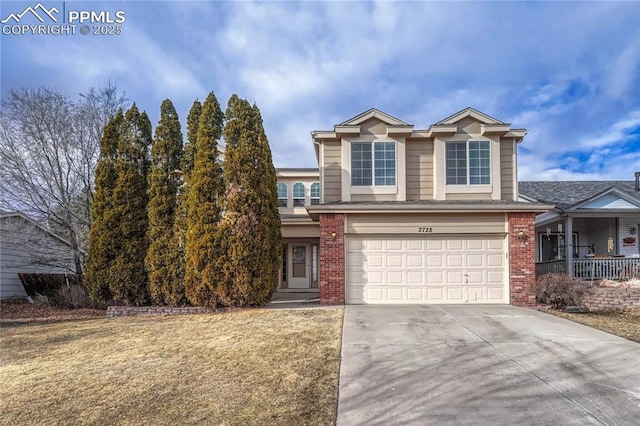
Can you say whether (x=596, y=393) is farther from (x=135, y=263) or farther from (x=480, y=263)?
(x=135, y=263)

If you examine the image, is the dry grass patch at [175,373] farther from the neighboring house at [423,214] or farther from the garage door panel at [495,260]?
the garage door panel at [495,260]

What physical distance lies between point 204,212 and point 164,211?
1317mm

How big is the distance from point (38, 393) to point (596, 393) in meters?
6.89

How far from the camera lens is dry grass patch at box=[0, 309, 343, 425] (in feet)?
14.2

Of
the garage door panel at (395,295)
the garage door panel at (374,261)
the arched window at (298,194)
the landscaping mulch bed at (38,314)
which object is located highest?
the arched window at (298,194)

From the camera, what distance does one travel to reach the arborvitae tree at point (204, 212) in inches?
405

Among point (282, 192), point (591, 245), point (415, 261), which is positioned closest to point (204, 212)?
point (415, 261)

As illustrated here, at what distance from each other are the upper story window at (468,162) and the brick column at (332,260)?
3.88m

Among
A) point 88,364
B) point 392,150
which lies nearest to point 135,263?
point 88,364

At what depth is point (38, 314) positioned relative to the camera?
36.3ft

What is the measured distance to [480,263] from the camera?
11.4m

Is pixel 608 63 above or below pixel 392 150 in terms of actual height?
above

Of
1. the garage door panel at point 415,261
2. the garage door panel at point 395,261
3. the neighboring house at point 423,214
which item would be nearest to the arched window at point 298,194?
the neighboring house at point 423,214

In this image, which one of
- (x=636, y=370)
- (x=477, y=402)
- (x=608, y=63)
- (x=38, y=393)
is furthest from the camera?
(x=608, y=63)
